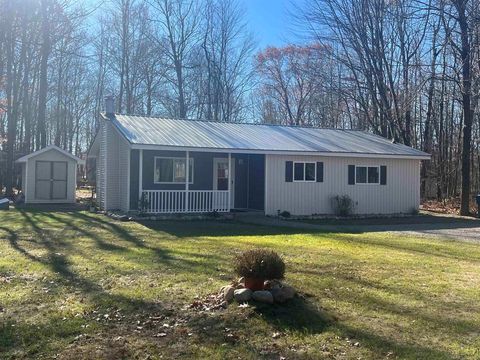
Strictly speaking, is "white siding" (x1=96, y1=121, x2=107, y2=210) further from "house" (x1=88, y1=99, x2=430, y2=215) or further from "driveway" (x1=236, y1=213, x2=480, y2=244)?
"driveway" (x1=236, y1=213, x2=480, y2=244)

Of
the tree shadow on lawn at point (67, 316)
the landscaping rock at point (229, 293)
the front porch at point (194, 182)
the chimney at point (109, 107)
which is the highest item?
the chimney at point (109, 107)

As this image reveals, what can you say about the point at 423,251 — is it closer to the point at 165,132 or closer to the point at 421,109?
the point at 165,132

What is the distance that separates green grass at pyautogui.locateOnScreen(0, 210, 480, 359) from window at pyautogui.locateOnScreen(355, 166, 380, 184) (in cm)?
979

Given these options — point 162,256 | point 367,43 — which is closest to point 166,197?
point 162,256

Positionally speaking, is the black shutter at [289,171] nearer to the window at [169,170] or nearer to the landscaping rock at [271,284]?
the window at [169,170]

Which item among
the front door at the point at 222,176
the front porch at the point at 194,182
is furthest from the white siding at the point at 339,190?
the front door at the point at 222,176

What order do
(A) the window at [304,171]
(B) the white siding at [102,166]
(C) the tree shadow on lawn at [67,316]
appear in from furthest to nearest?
(B) the white siding at [102,166], (A) the window at [304,171], (C) the tree shadow on lawn at [67,316]

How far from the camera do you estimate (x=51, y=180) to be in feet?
80.7

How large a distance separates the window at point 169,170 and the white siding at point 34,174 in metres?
7.13

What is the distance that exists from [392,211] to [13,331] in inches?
747

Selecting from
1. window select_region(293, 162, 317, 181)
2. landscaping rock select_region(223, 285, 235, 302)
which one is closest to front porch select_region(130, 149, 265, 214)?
window select_region(293, 162, 317, 181)

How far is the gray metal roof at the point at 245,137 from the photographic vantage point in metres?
18.7

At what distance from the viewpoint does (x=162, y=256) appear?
9.70 m

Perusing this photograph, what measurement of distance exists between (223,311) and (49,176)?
68.1ft
